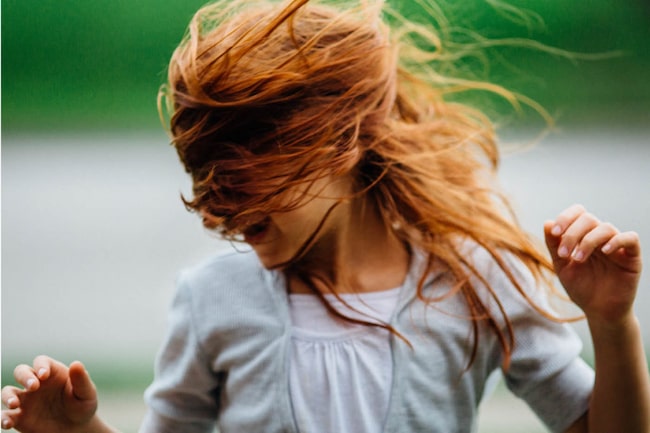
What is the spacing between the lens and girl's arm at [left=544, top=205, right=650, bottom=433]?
0.66m

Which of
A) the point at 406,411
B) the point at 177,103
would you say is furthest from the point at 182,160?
the point at 406,411

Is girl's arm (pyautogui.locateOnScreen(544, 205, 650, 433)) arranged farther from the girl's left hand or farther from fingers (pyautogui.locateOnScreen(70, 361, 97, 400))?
fingers (pyautogui.locateOnScreen(70, 361, 97, 400))

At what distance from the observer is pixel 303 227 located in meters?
0.74

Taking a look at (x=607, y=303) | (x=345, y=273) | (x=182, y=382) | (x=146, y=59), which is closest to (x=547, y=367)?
(x=607, y=303)

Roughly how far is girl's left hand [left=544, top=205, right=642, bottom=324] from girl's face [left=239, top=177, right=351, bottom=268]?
0.60ft

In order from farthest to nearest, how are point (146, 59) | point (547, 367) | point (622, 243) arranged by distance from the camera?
1. point (146, 59)
2. point (547, 367)
3. point (622, 243)

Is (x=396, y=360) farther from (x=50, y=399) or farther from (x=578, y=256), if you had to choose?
(x=50, y=399)

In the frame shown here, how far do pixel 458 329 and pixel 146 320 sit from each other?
1.06 metres

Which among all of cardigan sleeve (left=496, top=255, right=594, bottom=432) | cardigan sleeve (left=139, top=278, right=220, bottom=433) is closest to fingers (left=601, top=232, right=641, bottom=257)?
cardigan sleeve (left=496, top=255, right=594, bottom=432)

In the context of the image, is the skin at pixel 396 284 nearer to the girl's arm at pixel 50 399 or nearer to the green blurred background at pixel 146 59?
the girl's arm at pixel 50 399

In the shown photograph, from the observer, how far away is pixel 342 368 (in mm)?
759

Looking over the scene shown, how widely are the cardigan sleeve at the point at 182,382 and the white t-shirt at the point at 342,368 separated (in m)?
0.08

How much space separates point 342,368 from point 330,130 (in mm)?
204

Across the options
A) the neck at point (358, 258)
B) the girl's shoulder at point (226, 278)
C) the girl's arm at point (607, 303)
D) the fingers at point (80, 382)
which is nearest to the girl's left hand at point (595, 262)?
the girl's arm at point (607, 303)
